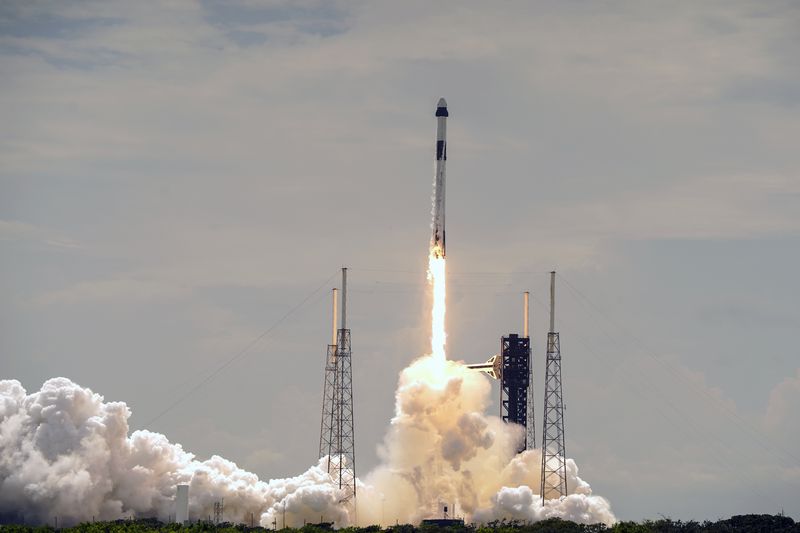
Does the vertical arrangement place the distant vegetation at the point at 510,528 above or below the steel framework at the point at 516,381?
below

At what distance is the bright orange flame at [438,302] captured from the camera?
122 meters

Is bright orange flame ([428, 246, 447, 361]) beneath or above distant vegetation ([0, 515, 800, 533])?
above

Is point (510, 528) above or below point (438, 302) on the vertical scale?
below

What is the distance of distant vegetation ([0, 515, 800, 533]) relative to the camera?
11581 cm

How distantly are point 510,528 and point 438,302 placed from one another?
66.7ft

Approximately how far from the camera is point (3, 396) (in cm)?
13388

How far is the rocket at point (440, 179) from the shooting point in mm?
119500

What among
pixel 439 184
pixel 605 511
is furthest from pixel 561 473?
pixel 439 184

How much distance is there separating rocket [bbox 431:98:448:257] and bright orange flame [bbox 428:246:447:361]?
447 mm

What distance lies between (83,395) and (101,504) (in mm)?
10140

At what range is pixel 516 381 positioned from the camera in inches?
5108

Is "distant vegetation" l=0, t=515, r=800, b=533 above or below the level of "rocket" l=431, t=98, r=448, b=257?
below

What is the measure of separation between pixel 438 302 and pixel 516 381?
12104mm

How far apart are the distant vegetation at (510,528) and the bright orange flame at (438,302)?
15801 millimetres
